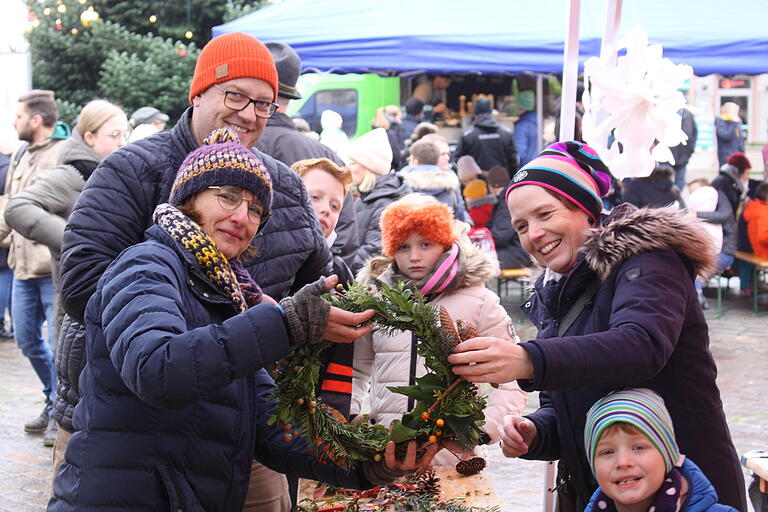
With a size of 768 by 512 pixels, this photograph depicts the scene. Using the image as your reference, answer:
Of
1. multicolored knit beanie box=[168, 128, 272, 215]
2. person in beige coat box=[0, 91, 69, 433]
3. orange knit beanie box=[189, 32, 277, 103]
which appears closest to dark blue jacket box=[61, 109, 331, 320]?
orange knit beanie box=[189, 32, 277, 103]

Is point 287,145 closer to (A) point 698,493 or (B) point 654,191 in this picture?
(A) point 698,493

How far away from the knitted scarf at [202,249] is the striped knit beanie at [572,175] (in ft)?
2.94

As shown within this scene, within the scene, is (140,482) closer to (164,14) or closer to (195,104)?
(195,104)

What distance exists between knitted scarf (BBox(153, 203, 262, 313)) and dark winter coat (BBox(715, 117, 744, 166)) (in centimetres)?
1535

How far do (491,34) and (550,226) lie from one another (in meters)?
7.41

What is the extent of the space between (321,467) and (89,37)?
594 inches

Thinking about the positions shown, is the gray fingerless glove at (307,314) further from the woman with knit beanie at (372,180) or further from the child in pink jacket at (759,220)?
the child in pink jacket at (759,220)

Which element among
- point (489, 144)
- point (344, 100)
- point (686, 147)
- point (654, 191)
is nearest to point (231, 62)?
point (654, 191)

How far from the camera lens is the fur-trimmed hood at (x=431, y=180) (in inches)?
336

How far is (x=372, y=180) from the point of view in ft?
22.6

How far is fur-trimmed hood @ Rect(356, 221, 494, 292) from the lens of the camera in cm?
429

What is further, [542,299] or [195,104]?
[195,104]

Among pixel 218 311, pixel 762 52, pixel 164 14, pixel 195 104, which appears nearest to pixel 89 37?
pixel 164 14

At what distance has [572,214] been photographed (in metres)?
2.80
